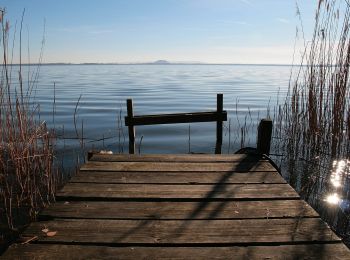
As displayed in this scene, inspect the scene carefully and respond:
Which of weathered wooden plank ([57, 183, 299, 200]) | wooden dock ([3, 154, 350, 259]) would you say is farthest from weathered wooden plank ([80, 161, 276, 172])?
weathered wooden plank ([57, 183, 299, 200])

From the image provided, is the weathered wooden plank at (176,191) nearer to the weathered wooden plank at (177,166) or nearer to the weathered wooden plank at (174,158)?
the weathered wooden plank at (177,166)

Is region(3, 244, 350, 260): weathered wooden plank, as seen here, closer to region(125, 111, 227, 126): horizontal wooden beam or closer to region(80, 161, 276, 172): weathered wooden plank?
region(80, 161, 276, 172): weathered wooden plank

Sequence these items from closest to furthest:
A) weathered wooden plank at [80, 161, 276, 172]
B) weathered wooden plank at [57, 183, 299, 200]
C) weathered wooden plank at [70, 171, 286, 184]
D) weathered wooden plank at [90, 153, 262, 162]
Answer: weathered wooden plank at [57, 183, 299, 200] → weathered wooden plank at [70, 171, 286, 184] → weathered wooden plank at [80, 161, 276, 172] → weathered wooden plank at [90, 153, 262, 162]

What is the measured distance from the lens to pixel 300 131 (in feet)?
22.0

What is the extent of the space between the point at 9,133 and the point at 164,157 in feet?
6.76

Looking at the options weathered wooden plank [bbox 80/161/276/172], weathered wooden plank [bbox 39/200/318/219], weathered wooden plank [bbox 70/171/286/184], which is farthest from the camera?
weathered wooden plank [bbox 80/161/276/172]

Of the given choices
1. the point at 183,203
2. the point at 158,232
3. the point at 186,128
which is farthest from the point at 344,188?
the point at 186,128

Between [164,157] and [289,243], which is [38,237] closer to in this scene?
[289,243]

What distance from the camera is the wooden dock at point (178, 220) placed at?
6.89 feet

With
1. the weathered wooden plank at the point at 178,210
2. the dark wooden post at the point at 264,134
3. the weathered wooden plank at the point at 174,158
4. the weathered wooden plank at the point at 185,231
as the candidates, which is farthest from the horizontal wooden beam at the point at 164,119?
the weathered wooden plank at the point at 185,231

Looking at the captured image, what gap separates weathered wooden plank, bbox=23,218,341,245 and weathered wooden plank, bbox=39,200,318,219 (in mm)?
87

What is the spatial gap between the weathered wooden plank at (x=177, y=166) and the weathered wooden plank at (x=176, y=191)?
1.75 feet

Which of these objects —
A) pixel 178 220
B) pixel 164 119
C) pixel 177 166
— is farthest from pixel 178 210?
pixel 164 119

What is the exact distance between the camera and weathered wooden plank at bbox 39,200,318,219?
8.49ft
